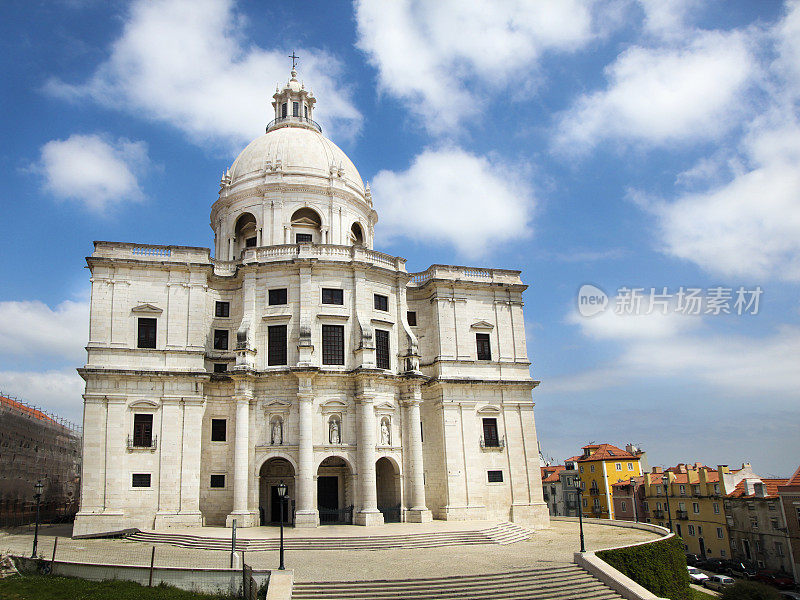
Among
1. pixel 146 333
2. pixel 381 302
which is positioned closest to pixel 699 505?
pixel 381 302

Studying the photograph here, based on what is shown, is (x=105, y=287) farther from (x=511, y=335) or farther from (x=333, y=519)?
(x=511, y=335)

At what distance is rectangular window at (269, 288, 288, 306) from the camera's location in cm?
3988

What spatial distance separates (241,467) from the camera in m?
36.3

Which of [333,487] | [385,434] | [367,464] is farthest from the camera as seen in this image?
[333,487]

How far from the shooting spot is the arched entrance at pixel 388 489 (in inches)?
1521

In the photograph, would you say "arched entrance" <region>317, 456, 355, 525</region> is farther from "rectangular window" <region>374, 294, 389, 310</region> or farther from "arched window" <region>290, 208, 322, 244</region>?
"arched window" <region>290, 208, 322, 244</region>

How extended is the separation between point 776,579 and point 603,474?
24.4 metres

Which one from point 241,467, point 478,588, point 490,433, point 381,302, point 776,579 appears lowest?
point 776,579

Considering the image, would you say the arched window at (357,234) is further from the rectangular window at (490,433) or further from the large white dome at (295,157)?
the rectangular window at (490,433)

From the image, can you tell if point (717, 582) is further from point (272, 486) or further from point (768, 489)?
point (272, 486)

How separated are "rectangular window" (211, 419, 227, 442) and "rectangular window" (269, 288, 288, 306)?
7.67m

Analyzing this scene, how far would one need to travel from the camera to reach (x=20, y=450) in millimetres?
45688

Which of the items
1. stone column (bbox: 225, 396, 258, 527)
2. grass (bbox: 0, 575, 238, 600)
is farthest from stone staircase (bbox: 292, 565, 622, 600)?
stone column (bbox: 225, 396, 258, 527)

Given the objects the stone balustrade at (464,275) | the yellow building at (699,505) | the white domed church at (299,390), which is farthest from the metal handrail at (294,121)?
the yellow building at (699,505)
